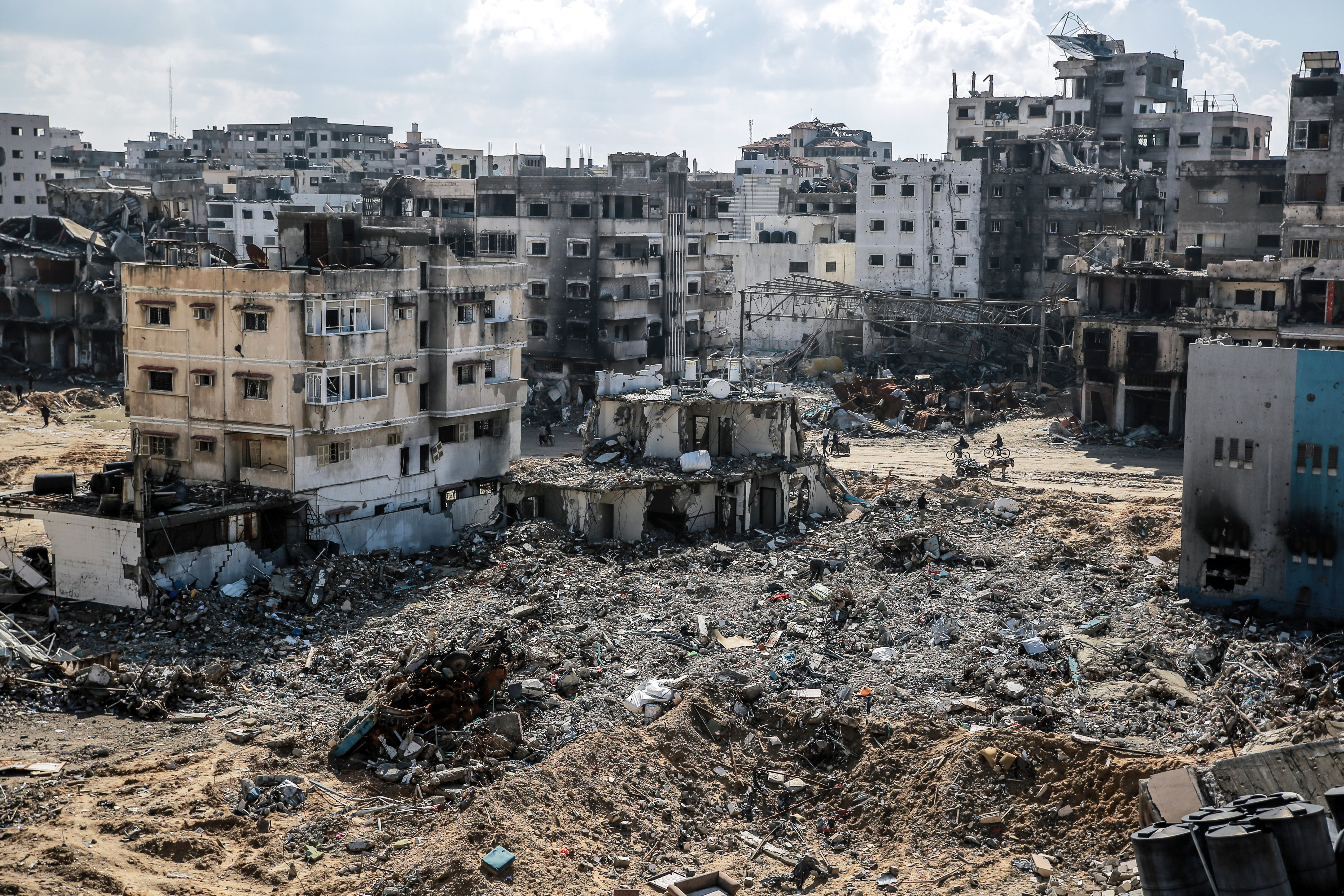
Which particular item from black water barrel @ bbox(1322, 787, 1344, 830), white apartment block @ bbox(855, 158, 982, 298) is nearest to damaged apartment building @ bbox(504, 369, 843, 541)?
black water barrel @ bbox(1322, 787, 1344, 830)

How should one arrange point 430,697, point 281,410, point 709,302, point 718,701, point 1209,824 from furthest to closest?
1. point 709,302
2. point 281,410
3. point 718,701
4. point 430,697
5. point 1209,824

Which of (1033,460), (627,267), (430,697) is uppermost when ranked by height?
(627,267)

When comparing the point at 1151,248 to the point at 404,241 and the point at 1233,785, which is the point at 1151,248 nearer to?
the point at 404,241

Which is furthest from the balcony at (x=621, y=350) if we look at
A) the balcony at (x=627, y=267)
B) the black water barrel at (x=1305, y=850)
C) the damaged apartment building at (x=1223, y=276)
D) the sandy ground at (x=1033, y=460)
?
the black water barrel at (x=1305, y=850)

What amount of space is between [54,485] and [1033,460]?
34.2 m

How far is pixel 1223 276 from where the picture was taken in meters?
55.8

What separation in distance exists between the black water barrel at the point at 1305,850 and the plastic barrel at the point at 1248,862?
18 centimetres

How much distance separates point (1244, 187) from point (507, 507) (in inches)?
1530

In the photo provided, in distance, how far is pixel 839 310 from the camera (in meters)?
75.6

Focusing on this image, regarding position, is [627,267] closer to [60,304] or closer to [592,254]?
[592,254]

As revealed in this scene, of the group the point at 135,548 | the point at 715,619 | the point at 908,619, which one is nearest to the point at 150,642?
the point at 135,548

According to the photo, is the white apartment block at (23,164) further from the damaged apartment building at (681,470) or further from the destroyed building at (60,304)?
the damaged apartment building at (681,470)

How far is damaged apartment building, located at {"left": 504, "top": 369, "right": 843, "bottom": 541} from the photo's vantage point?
44156mm

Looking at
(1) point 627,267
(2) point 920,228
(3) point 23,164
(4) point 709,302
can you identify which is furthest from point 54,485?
(3) point 23,164
